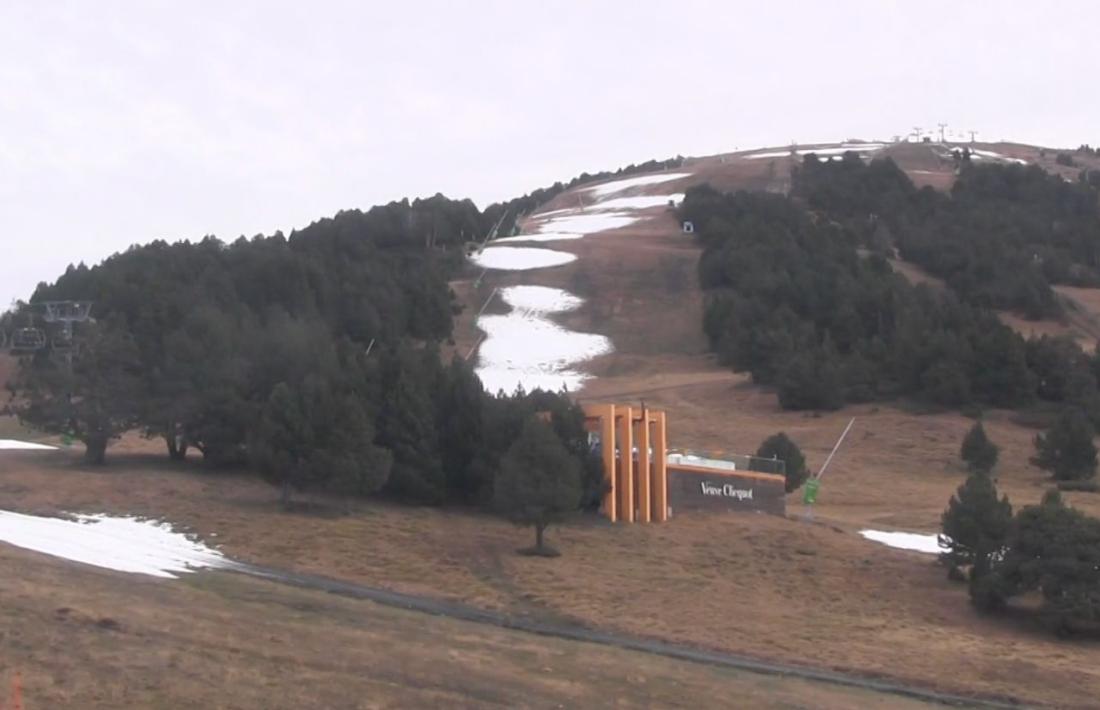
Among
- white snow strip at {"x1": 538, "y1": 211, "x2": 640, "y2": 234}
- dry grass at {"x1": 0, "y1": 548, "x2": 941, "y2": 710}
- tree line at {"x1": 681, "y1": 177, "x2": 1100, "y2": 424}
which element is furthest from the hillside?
white snow strip at {"x1": 538, "y1": 211, "x2": 640, "y2": 234}

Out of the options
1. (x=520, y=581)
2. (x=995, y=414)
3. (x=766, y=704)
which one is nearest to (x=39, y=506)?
(x=520, y=581)

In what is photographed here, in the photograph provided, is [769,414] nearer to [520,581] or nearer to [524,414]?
[524,414]

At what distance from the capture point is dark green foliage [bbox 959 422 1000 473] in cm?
4809

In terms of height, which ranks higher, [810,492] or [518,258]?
[518,258]

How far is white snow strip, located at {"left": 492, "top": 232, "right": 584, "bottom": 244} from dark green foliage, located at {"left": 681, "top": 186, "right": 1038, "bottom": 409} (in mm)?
10944

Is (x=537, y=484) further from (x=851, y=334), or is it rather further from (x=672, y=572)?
(x=851, y=334)

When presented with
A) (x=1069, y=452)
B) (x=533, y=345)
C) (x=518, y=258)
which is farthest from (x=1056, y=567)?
(x=518, y=258)

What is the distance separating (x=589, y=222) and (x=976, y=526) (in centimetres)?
8547

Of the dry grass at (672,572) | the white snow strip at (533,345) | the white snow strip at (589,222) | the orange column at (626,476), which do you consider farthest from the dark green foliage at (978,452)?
the white snow strip at (589,222)

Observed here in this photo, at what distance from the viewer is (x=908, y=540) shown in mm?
35031

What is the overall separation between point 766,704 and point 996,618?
11.0 m

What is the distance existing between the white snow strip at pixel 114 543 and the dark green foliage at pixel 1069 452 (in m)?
31.4

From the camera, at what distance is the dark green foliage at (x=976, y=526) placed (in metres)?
28.6

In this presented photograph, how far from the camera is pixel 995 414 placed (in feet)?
186
